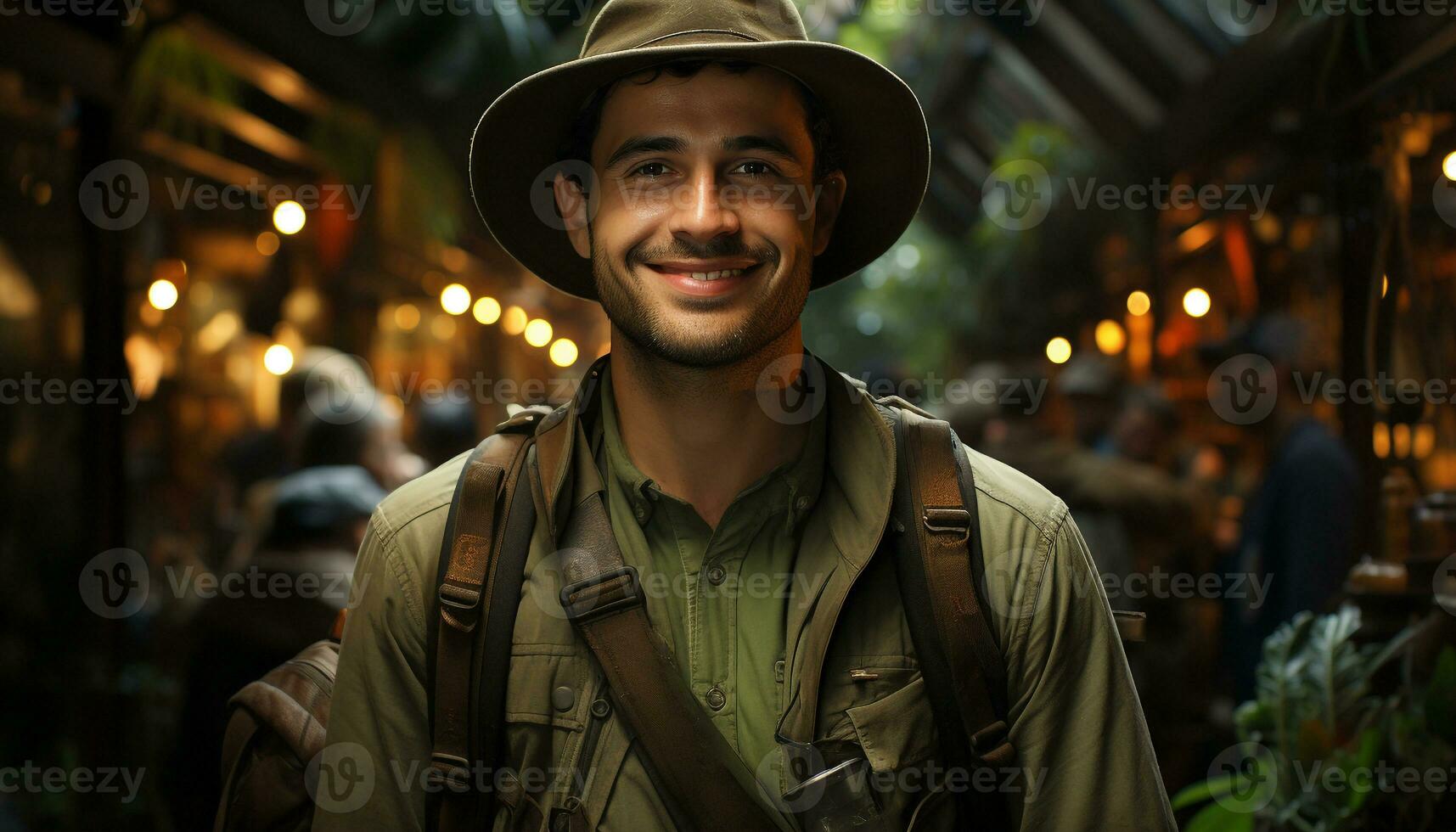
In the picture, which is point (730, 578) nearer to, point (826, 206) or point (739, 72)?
point (826, 206)

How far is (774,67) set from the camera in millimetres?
2127

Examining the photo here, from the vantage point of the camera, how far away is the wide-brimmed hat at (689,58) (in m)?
2.05

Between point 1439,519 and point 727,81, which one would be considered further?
point 1439,519

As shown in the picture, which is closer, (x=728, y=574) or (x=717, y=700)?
(x=717, y=700)

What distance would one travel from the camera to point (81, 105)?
191 inches

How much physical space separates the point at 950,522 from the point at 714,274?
54 centimetres

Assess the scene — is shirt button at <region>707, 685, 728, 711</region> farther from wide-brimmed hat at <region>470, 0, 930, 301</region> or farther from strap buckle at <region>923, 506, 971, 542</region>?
wide-brimmed hat at <region>470, 0, 930, 301</region>

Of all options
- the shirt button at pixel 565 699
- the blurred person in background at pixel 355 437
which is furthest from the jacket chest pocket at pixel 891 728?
the blurred person in background at pixel 355 437

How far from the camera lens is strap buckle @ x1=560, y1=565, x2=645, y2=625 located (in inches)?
75.4

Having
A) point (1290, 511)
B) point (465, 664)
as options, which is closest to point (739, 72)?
point (465, 664)

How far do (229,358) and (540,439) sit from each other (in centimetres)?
675

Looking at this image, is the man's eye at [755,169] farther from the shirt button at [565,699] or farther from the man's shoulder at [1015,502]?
the shirt button at [565,699]

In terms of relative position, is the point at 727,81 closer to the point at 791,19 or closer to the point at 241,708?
the point at 791,19

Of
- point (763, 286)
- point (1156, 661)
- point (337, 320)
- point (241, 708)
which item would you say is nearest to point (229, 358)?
point (337, 320)
